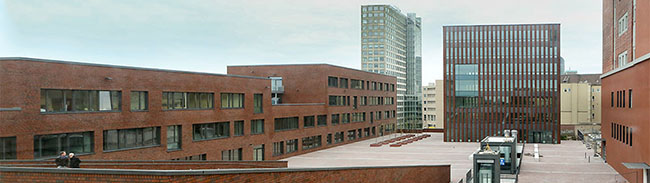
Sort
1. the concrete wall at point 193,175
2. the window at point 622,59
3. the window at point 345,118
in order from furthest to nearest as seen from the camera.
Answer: the window at point 345,118 < the window at point 622,59 < the concrete wall at point 193,175

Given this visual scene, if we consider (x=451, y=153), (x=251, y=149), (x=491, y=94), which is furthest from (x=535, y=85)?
Answer: (x=251, y=149)

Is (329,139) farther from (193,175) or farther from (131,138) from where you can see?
(193,175)

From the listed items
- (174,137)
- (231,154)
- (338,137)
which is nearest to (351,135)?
(338,137)

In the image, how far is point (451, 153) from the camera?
1853 inches

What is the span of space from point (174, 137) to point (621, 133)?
26.0 meters

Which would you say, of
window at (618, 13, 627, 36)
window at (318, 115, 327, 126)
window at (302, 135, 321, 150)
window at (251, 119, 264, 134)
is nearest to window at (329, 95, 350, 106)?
window at (318, 115, 327, 126)

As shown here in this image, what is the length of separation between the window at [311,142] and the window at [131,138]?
1851 cm

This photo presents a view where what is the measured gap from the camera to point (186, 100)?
32.6 metres

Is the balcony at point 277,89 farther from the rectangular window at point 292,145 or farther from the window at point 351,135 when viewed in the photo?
the window at point 351,135

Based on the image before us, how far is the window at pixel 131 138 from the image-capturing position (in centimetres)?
2703

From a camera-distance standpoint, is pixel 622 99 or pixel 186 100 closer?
pixel 622 99

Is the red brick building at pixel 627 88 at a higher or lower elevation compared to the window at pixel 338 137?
higher

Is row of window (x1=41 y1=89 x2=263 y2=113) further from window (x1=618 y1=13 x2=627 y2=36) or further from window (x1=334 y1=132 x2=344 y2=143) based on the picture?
window (x1=618 y1=13 x2=627 y2=36)

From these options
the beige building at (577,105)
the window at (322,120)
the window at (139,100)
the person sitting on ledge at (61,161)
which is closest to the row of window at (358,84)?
the window at (322,120)
